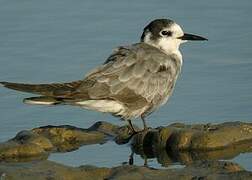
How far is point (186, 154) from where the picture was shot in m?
9.20

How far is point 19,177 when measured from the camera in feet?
25.9

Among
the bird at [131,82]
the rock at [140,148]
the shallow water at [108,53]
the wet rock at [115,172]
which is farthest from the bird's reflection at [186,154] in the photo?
the wet rock at [115,172]

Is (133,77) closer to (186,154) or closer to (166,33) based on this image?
(166,33)

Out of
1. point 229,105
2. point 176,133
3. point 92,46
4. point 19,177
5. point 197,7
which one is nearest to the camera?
point 19,177

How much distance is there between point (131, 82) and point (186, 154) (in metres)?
1.10

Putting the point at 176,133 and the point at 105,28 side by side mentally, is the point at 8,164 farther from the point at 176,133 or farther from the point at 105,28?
the point at 105,28

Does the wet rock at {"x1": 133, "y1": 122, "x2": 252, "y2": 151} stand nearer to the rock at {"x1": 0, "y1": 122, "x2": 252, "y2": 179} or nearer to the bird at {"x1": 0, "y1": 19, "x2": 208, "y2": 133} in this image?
the rock at {"x1": 0, "y1": 122, "x2": 252, "y2": 179}

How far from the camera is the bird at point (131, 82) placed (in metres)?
9.58

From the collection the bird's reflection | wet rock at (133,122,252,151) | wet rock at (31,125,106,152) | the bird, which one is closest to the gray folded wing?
the bird

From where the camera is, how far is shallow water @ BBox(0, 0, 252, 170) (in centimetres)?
1027

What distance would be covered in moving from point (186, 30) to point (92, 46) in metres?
1.16

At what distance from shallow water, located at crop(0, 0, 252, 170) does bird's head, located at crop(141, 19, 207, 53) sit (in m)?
0.57

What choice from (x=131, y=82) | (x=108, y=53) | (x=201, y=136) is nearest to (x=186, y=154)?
(x=201, y=136)

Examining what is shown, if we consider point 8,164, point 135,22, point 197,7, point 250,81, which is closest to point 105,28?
point 135,22
